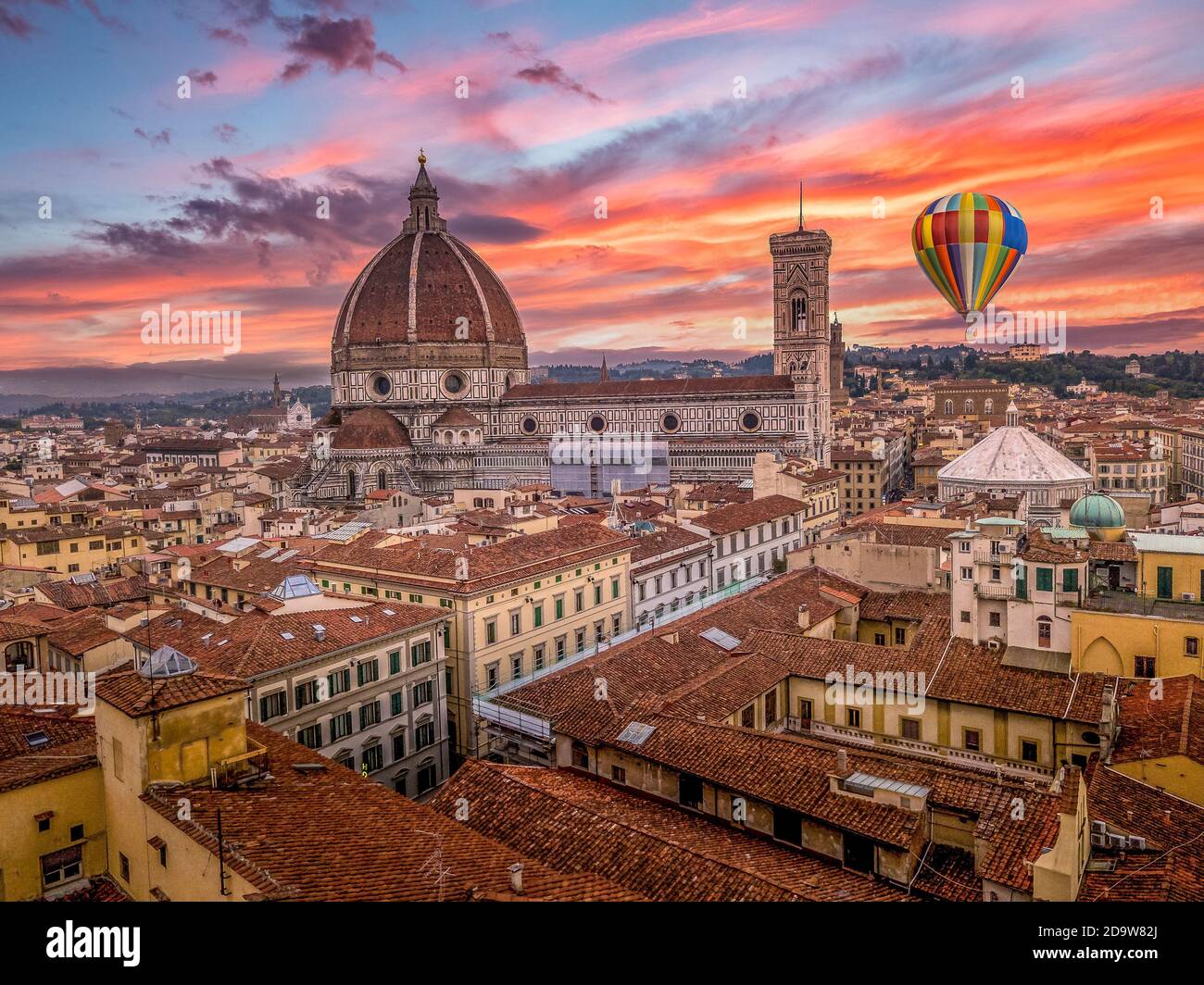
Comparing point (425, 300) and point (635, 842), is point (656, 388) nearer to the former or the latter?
point (425, 300)

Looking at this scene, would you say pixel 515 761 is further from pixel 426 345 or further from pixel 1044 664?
pixel 426 345

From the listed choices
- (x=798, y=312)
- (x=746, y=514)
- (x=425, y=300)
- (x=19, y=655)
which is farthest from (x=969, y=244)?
(x=425, y=300)

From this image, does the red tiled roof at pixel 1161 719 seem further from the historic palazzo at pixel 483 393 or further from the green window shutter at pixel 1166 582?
the historic palazzo at pixel 483 393

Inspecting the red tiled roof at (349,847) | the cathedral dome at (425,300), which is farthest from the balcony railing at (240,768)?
the cathedral dome at (425,300)

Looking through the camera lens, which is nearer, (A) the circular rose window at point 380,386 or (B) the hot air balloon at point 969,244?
(B) the hot air balloon at point 969,244

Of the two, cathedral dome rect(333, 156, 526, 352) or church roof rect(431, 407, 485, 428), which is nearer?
church roof rect(431, 407, 485, 428)

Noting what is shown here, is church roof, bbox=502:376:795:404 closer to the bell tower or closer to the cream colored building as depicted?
the bell tower

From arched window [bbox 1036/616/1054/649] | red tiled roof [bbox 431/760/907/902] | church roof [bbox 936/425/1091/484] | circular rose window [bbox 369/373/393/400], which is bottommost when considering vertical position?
red tiled roof [bbox 431/760/907/902]

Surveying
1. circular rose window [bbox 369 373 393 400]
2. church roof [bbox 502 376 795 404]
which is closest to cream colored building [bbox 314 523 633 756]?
church roof [bbox 502 376 795 404]
